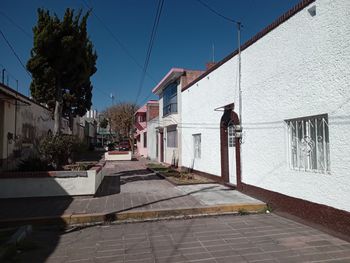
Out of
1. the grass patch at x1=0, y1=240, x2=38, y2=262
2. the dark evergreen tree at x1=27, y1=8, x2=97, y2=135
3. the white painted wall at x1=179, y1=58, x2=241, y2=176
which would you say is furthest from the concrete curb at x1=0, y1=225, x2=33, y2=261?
the white painted wall at x1=179, y1=58, x2=241, y2=176

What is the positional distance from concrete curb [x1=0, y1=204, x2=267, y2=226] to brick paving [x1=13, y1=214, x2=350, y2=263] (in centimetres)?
33

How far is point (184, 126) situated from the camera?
17.1 m

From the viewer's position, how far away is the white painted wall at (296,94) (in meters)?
5.53

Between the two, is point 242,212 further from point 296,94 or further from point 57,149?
point 57,149

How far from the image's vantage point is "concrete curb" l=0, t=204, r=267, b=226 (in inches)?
259

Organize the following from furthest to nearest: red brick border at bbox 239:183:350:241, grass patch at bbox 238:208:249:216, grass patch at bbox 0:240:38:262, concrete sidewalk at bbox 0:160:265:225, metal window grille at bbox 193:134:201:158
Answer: metal window grille at bbox 193:134:201:158 < grass patch at bbox 238:208:249:216 < concrete sidewalk at bbox 0:160:265:225 < red brick border at bbox 239:183:350:241 < grass patch at bbox 0:240:38:262

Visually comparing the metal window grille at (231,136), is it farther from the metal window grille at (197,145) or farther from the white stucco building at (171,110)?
the white stucco building at (171,110)

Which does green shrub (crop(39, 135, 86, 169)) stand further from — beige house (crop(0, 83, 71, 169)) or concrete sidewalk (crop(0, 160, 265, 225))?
beige house (crop(0, 83, 71, 169))

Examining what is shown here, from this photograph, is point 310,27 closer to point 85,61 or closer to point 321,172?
point 321,172

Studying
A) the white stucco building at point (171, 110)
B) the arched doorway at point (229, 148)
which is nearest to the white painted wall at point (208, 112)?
the arched doorway at point (229, 148)

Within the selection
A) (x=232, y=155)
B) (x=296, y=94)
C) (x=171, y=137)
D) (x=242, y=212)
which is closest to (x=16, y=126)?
(x=171, y=137)

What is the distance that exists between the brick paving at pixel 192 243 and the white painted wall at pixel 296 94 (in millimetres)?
1026

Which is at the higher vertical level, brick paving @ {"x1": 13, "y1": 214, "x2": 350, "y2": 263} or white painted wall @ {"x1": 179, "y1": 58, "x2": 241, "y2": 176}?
white painted wall @ {"x1": 179, "y1": 58, "x2": 241, "y2": 176}

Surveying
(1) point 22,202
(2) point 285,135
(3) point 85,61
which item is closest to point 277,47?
(2) point 285,135
